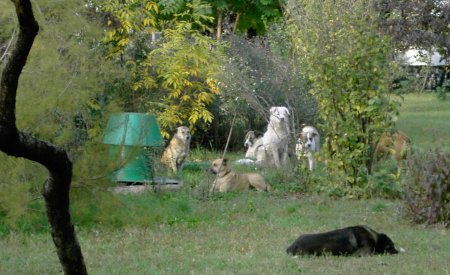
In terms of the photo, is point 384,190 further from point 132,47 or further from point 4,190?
point 132,47

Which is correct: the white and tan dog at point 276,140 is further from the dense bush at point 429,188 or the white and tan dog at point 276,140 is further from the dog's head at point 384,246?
the dog's head at point 384,246

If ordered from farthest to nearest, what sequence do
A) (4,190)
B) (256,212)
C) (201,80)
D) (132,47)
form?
(201,80), (132,47), (256,212), (4,190)

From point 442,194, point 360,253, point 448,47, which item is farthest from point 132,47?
point 448,47

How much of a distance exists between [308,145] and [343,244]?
649 cm

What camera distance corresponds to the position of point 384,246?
8.59m

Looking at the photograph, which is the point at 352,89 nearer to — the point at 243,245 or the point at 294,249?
the point at 243,245

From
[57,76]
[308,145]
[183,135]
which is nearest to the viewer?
[57,76]

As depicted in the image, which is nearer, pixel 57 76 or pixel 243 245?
pixel 243 245

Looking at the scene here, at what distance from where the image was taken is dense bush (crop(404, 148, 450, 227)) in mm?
10109

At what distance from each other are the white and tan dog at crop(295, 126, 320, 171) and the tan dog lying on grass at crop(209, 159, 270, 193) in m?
0.90

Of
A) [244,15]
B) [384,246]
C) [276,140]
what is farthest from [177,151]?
[244,15]

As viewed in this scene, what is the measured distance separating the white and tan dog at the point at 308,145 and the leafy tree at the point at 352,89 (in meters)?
1.00

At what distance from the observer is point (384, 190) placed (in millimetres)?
12508

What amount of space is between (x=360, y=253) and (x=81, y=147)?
3480 millimetres
